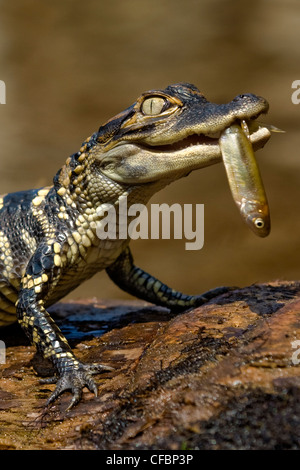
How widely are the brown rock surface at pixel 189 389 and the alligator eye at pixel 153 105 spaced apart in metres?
1.20

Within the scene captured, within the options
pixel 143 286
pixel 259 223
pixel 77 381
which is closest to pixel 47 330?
pixel 77 381

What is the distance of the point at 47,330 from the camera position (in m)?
3.40

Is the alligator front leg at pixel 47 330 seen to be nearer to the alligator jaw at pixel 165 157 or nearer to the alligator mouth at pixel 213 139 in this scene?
the alligator jaw at pixel 165 157

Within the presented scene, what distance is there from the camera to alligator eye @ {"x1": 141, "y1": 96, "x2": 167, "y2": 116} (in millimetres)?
3355

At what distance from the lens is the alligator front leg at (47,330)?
3.09m

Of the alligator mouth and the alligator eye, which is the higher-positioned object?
the alligator eye

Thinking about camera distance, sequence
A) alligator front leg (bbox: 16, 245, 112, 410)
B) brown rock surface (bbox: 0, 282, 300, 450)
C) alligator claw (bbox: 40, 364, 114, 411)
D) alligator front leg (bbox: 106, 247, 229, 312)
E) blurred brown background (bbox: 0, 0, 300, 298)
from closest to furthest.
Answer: brown rock surface (bbox: 0, 282, 300, 450) → alligator claw (bbox: 40, 364, 114, 411) → alligator front leg (bbox: 16, 245, 112, 410) → alligator front leg (bbox: 106, 247, 229, 312) → blurred brown background (bbox: 0, 0, 300, 298)

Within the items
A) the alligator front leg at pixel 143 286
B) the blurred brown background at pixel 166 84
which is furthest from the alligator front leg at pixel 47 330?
the blurred brown background at pixel 166 84

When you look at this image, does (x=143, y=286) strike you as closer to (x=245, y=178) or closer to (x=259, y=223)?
(x=245, y=178)

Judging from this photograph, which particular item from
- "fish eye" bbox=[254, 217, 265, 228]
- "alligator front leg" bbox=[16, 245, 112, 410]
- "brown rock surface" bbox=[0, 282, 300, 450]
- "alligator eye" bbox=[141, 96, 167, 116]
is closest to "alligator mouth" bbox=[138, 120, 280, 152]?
"alligator eye" bbox=[141, 96, 167, 116]

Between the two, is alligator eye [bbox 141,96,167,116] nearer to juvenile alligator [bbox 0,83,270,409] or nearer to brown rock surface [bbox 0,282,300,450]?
juvenile alligator [bbox 0,83,270,409]

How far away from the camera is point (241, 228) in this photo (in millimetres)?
9461

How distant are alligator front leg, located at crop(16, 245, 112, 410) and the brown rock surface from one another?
0.28ft
